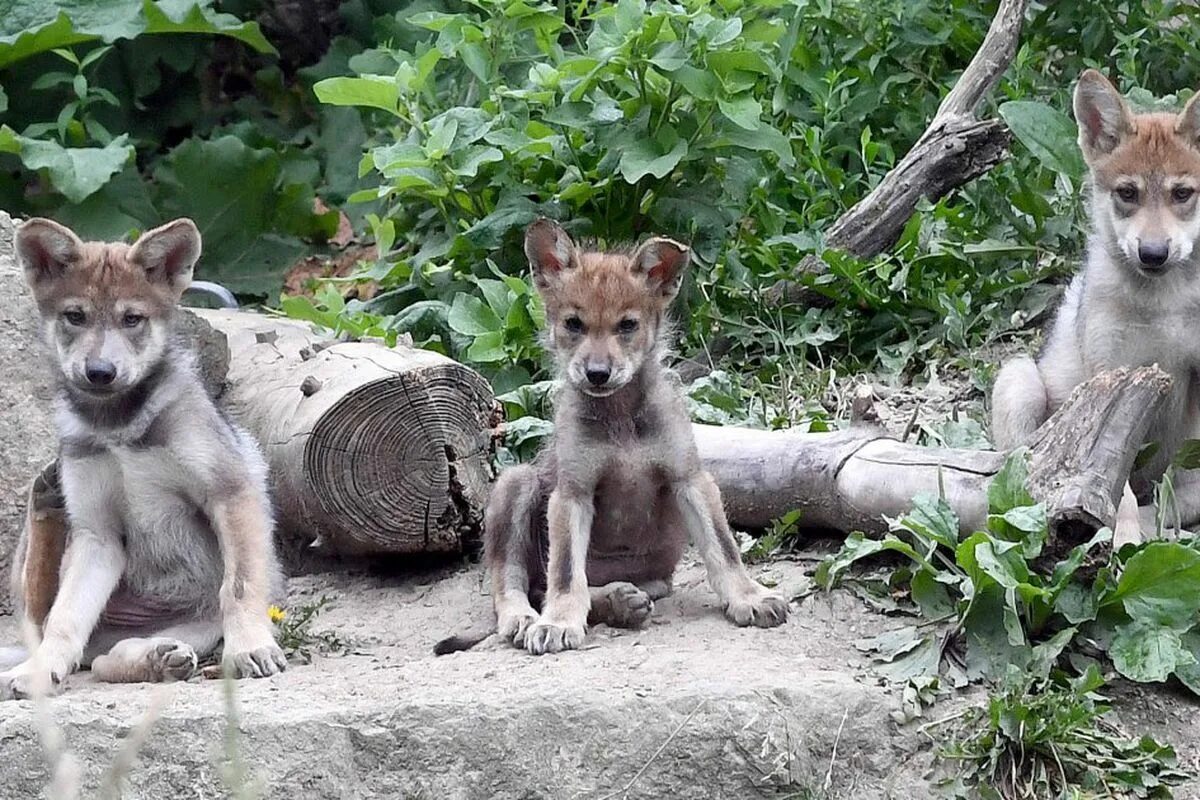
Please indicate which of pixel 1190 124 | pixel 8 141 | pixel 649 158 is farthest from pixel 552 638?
pixel 8 141

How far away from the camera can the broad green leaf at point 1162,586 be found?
472 cm

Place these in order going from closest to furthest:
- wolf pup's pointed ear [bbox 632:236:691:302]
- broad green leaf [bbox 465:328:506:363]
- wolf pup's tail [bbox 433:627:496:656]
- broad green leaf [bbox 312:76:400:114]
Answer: wolf pup's tail [bbox 433:627:496:656], wolf pup's pointed ear [bbox 632:236:691:302], broad green leaf [bbox 465:328:506:363], broad green leaf [bbox 312:76:400:114]

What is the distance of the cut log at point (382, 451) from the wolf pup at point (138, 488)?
0.61 meters

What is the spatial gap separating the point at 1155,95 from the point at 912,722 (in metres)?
5.17

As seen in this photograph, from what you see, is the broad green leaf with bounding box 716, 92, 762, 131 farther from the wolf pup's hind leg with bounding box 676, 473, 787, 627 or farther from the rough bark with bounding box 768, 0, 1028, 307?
the wolf pup's hind leg with bounding box 676, 473, 787, 627

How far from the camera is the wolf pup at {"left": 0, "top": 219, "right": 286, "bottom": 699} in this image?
508cm

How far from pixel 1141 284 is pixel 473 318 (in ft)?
10.5

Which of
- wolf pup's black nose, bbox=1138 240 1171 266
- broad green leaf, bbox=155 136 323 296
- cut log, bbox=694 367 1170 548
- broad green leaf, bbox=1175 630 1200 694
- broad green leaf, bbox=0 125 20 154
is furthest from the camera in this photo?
broad green leaf, bbox=155 136 323 296

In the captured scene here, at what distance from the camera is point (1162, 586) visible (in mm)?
4762

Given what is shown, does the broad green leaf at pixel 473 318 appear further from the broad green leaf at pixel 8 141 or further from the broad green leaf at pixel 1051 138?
the broad green leaf at pixel 8 141

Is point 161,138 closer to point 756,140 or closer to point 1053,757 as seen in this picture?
point 756,140

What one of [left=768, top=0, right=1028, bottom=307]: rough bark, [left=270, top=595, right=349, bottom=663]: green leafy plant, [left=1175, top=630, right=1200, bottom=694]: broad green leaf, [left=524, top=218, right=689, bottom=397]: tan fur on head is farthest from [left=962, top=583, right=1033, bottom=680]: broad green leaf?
[left=768, top=0, right=1028, bottom=307]: rough bark

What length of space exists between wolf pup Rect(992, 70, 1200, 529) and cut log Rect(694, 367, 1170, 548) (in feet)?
1.61

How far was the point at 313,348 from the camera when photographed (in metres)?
6.76
